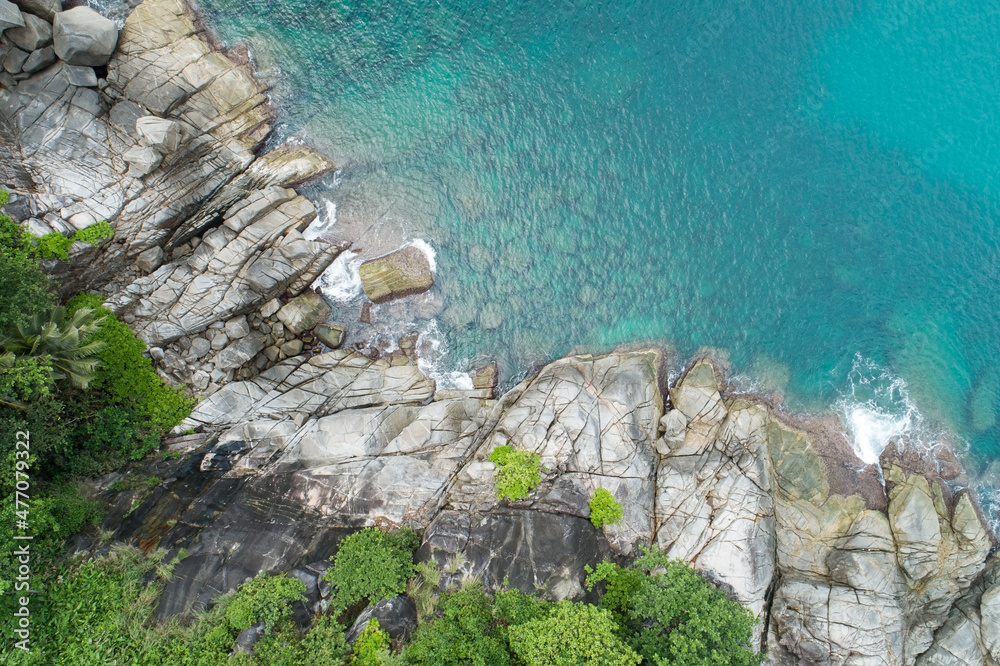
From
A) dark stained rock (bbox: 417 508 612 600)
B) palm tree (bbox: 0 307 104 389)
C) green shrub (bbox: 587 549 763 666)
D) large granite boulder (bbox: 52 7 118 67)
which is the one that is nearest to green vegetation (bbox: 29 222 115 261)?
palm tree (bbox: 0 307 104 389)

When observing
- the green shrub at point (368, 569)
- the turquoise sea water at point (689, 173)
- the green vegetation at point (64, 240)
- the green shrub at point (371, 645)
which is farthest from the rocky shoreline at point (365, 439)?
the turquoise sea water at point (689, 173)

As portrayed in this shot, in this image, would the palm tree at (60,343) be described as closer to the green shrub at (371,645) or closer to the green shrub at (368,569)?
the green shrub at (368,569)

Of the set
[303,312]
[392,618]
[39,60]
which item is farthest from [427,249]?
[39,60]

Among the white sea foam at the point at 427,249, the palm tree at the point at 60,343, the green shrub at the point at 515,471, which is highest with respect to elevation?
the white sea foam at the point at 427,249

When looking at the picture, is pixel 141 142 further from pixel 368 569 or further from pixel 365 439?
pixel 368 569

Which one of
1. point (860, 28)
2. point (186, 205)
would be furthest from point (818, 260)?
point (186, 205)

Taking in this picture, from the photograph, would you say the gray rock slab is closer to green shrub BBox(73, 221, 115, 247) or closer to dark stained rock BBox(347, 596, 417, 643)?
green shrub BBox(73, 221, 115, 247)
